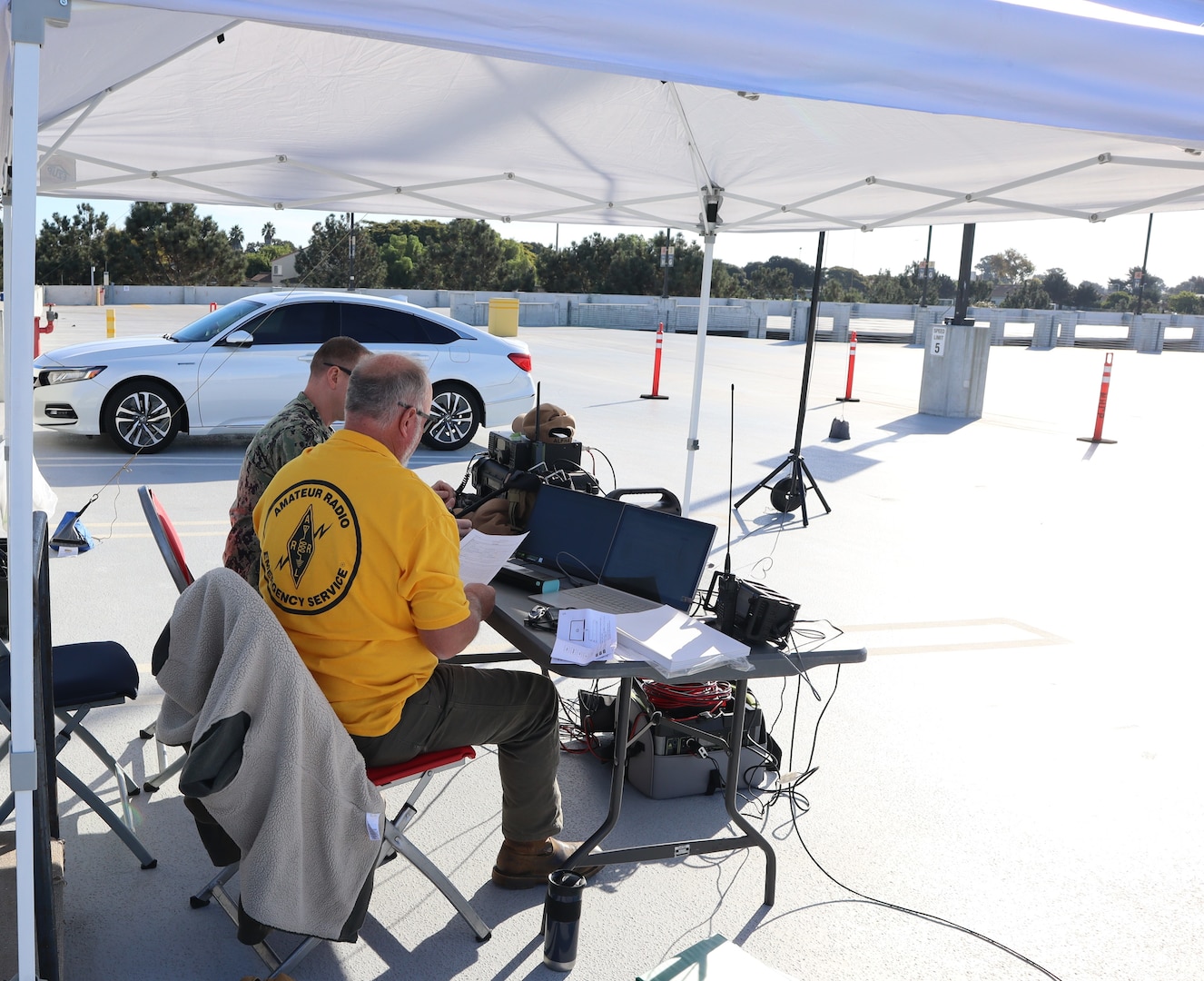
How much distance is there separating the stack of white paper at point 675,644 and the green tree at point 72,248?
121 ft

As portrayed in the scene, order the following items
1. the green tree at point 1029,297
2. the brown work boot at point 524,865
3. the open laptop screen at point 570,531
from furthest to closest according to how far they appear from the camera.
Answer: the green tree at point 1029,297, the open laptop screen at point 570,531, the brown work boot at point 524,865

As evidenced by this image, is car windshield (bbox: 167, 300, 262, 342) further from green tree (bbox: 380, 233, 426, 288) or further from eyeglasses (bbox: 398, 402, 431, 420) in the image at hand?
green tree (bbox: 380, 233, 426, 288)

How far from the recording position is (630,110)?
17.5ft

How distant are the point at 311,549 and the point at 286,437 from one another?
41.8 inches

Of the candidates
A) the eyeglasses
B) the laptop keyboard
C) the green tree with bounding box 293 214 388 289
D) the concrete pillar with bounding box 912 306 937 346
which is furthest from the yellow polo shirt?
the concrete pillar with bounding box 912 306 937 346

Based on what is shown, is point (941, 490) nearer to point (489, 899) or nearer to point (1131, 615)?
point (1131, 615)

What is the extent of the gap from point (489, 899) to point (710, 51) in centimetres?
242

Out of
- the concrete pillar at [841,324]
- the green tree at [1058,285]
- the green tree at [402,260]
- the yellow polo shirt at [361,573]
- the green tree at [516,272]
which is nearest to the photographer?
the yellow polo shirt at [361,573]

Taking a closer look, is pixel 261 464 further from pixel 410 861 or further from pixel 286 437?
pixel 410 861

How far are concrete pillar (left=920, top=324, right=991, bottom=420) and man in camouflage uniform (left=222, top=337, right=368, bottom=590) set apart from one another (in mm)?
12274

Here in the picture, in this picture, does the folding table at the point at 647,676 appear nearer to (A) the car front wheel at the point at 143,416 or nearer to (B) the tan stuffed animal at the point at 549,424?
(B) the tan stuffed animal at the point at 549,424

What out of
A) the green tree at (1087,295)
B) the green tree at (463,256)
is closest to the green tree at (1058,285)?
the green tree at (1087,295)

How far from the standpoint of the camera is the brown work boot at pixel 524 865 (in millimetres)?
3090

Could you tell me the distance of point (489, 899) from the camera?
3041 mm
